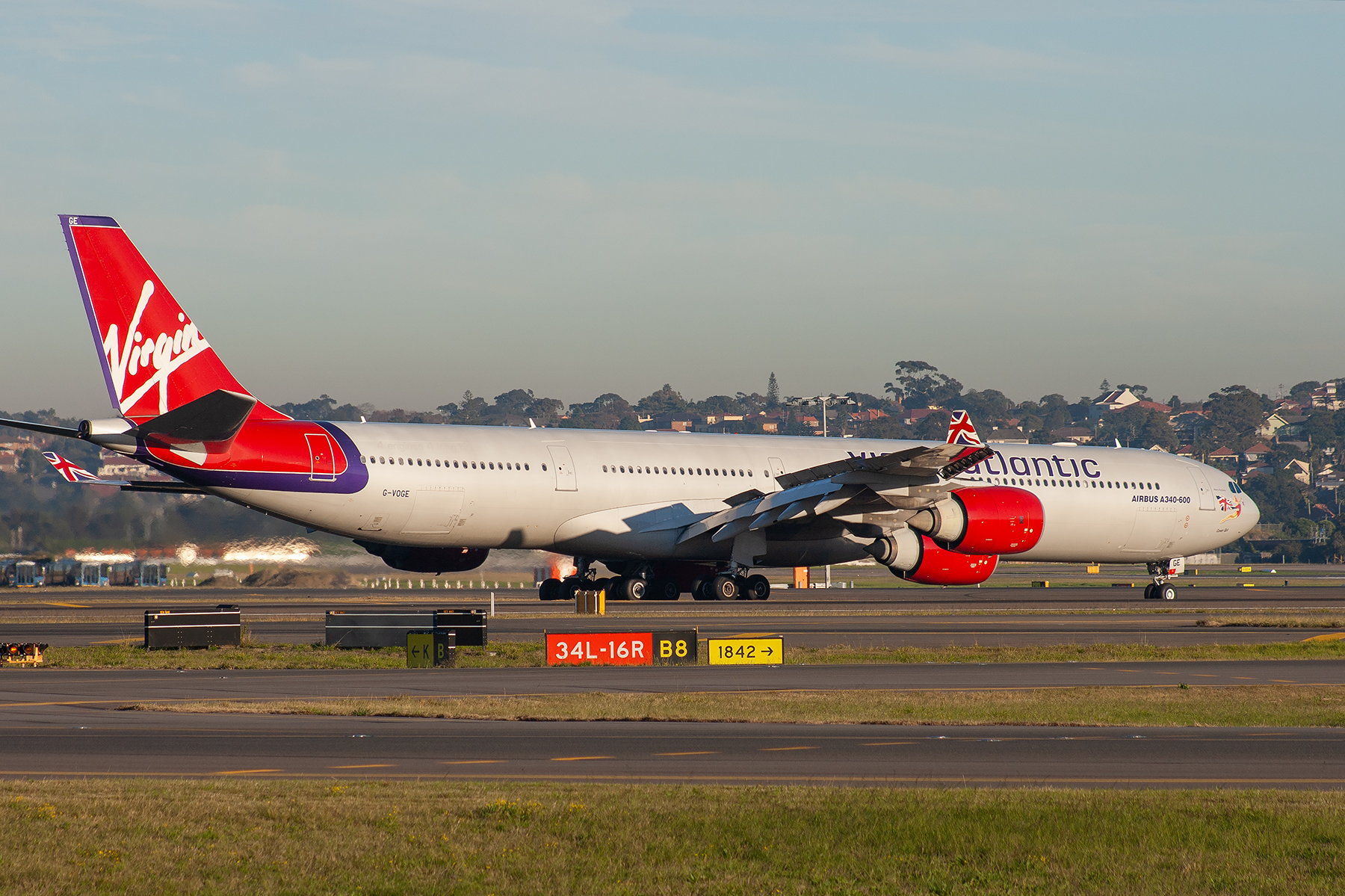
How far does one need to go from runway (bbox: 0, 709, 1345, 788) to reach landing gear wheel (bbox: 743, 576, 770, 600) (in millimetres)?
29004

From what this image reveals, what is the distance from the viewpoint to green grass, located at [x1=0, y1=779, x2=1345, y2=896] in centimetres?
895

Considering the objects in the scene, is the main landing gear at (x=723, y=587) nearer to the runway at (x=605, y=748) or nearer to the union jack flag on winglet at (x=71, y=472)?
the union jack flag on winglet at (x=71, y=472)

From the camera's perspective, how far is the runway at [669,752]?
1330cm

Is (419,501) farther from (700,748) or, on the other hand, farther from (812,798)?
(812,798)

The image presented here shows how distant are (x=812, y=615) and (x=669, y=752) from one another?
25997 millimetres

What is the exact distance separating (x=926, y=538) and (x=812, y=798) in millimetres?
32992

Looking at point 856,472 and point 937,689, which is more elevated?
point 856,472

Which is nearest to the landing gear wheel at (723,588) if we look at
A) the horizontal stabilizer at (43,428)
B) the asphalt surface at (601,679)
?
the horizontal stabilizer at (43,428)

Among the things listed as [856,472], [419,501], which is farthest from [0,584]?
[856,472]

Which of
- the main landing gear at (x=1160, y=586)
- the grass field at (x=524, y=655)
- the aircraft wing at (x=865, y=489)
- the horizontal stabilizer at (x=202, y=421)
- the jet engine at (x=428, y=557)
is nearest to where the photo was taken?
the grass field at (x=524, y=655)

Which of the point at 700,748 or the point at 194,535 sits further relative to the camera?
the point at 194,535

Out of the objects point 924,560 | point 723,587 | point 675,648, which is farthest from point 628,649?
point 924,560

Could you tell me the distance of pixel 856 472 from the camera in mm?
42188

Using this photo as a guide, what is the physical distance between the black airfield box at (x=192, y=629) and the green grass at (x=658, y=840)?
16742mm
